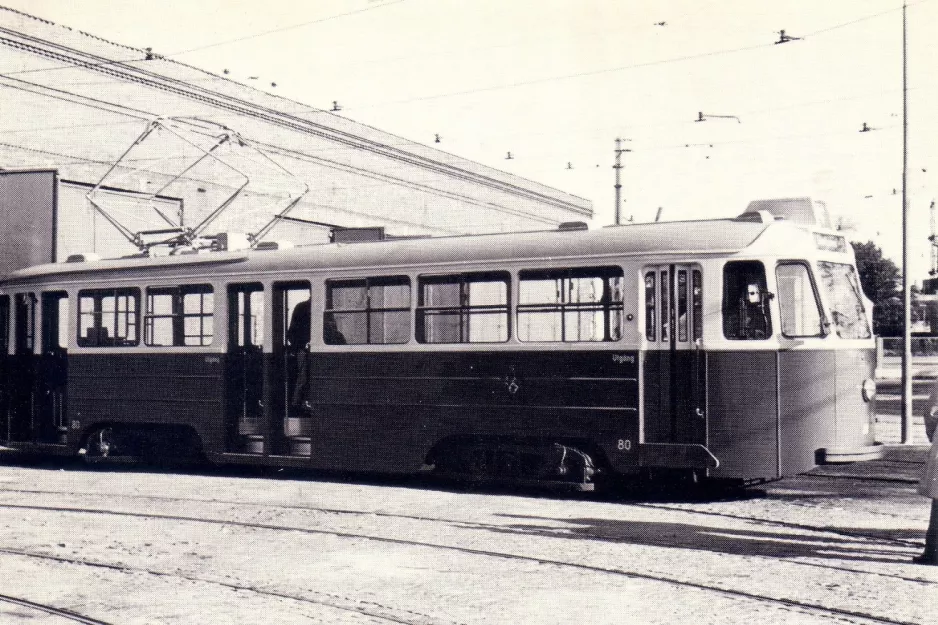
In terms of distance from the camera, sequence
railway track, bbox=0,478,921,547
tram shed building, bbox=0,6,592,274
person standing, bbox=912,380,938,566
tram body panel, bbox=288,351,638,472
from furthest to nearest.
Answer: tram shed building, bbox=0,6,592,274
tram body panel, bbox=288,351,638,472
railway track, bbox=0,478,921,547
person standing, bbox=912,380,938,566

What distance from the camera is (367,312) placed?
13695 mm

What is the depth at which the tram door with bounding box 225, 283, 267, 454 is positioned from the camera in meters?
14.5

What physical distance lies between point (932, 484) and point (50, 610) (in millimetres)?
5733

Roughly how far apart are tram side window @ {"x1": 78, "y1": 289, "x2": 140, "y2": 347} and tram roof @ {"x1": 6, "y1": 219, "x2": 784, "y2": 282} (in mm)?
371

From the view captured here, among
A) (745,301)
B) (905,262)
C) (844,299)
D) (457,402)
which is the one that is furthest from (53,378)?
(905,262)

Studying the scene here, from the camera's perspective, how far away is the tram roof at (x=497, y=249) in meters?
11.9

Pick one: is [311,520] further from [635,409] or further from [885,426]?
[885,426]

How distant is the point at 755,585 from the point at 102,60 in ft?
91.5

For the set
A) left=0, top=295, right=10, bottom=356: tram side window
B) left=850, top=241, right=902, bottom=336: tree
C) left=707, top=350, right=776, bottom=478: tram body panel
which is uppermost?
left=850, top=241, right=902, bottom=336: tree

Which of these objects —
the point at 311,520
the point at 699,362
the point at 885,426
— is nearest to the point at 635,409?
the point at 699,362

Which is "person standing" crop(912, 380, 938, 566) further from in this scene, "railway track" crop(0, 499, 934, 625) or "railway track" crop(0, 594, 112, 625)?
"railway track" crop(0, 594, 112, 625)

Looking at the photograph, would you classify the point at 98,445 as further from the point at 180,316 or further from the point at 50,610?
the point at 50,610

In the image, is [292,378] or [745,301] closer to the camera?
[745,301]

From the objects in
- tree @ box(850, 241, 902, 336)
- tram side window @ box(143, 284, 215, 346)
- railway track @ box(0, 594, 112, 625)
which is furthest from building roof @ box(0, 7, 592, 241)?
tree @ box(850, 241, 902, 336)
